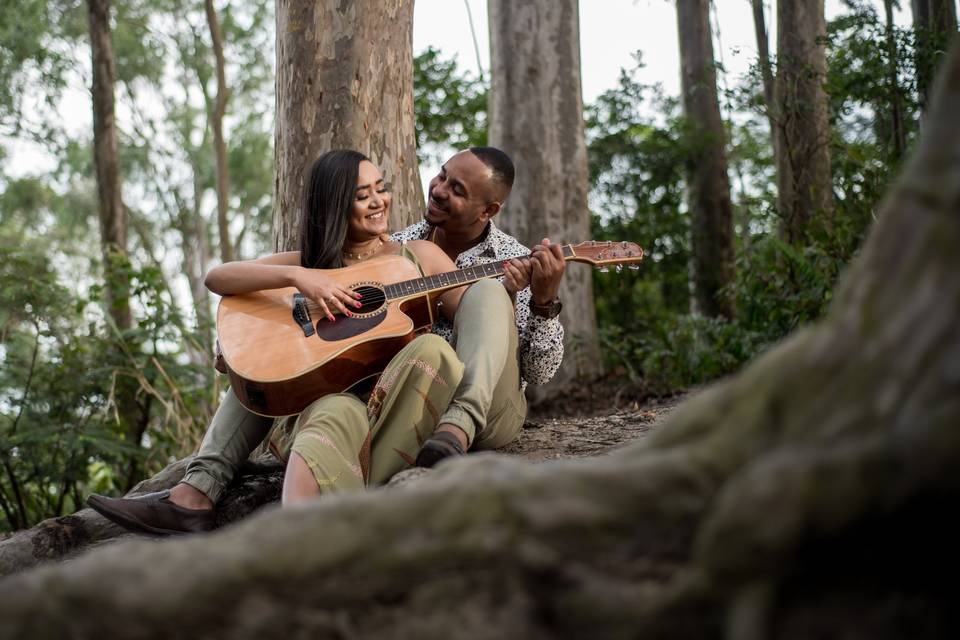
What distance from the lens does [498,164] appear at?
4672 mm

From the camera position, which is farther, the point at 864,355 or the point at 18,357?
the point at 18,357

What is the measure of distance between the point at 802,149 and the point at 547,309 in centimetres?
532

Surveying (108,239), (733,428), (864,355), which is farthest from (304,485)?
(108,239)

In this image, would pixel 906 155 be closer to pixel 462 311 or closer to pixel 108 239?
pixel 462 311

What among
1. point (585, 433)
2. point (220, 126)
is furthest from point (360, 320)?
point (220, 126)

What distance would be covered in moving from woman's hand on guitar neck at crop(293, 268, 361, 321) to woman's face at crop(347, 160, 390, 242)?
1.21 feet

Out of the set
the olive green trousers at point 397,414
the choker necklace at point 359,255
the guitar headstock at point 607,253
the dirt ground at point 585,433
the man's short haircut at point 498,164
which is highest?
the man's short haircut at point 498,164

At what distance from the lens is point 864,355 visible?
5.16 ft

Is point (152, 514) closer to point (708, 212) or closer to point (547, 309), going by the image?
point (547, 309)

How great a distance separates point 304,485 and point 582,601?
6.07 ft

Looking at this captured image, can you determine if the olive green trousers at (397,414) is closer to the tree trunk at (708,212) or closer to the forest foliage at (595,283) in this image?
the forest foliage at (595,283)

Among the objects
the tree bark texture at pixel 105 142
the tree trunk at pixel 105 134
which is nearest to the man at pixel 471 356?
the tree trunk at pixel 105 134

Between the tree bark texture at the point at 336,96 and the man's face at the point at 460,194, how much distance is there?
2.39ft

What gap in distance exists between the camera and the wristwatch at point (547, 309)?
4.17 m
